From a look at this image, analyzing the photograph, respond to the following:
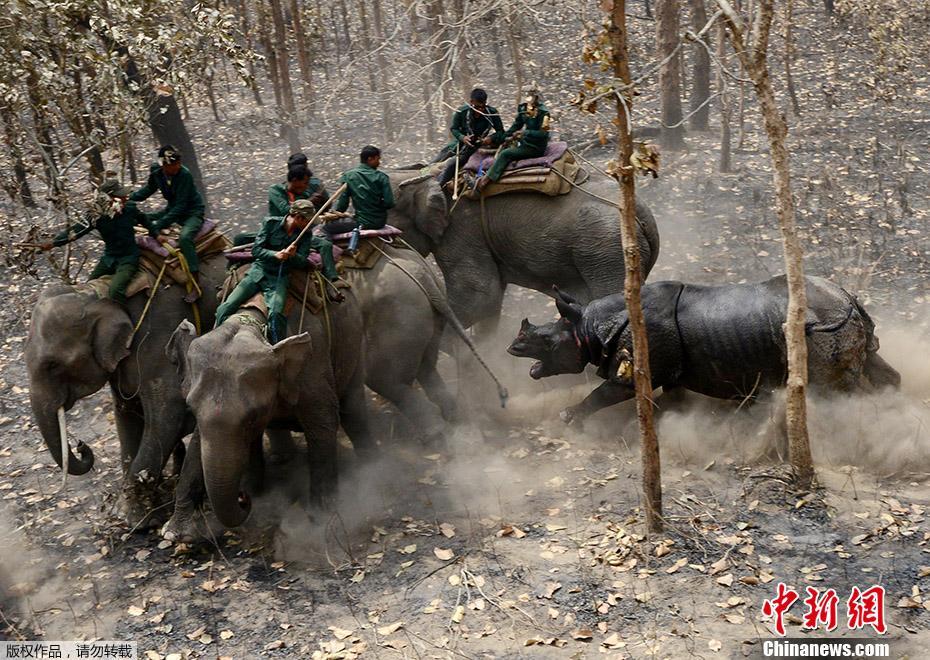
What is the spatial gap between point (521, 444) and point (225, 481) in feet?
11.4

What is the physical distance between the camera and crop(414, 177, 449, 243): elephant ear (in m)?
11.3

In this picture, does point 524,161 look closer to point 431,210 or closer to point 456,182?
point 456,182

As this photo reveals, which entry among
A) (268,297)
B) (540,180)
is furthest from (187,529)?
(540,180)

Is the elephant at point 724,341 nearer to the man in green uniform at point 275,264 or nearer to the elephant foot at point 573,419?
the elephant foot at point 573,419

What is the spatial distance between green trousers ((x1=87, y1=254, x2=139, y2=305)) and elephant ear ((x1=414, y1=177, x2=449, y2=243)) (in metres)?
3.43

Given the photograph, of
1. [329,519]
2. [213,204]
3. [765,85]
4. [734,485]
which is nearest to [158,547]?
[329,519]

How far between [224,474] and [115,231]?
283cm

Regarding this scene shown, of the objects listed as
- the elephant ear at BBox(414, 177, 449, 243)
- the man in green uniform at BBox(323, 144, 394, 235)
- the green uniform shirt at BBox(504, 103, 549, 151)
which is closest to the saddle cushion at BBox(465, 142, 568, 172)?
the green uniform shirt at BBox(504, 103, 549, 151)

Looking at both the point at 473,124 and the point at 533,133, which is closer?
the point at 533,133

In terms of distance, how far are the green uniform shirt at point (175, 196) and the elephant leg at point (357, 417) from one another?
226 centimetres

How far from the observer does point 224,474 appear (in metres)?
7.56

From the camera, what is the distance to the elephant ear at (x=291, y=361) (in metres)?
7.93

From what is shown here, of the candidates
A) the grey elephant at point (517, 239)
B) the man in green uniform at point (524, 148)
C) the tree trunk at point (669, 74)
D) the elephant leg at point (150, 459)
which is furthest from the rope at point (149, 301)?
the tree trunk at point (669, 74)

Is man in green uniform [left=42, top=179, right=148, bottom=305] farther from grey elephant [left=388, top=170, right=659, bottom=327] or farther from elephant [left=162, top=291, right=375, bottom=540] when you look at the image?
grey elephant [left=388, top=170, right=659, bottom=327]
